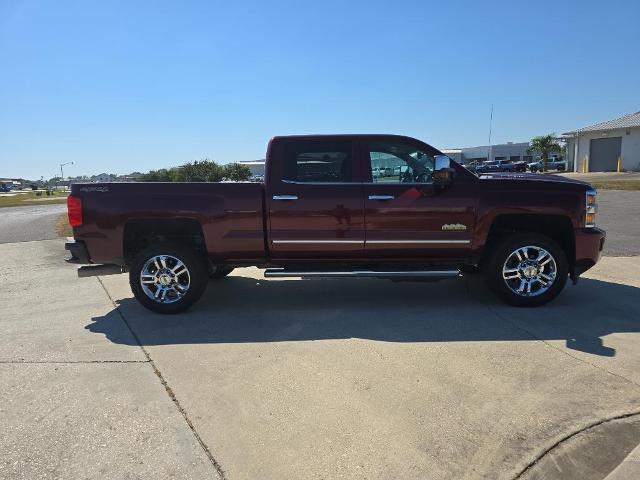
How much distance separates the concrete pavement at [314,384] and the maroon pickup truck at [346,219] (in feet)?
1.48

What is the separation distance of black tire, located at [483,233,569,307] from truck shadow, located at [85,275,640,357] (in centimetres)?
14

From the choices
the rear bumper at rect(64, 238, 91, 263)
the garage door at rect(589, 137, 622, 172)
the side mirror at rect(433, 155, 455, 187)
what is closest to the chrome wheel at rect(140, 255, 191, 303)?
the rear bumper at rect(64, 238, 91, 263)

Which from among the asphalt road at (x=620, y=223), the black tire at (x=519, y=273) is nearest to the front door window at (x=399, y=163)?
the black tire at (x=519, y=273)

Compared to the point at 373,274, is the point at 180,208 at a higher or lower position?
higher

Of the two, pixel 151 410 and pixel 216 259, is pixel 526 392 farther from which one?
pixel 216 259

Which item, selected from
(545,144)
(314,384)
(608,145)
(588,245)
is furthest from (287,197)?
(545,144)

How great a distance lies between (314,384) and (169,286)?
8.37 ft

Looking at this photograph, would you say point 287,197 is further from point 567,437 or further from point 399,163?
point 567,437

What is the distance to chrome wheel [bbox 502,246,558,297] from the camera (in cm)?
553

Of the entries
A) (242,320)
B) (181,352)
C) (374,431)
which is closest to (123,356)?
(181,352)

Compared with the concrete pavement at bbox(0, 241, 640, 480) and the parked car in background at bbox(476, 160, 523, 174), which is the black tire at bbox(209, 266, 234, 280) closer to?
the concrete pavement at bbox(0, 241, 640, 480)

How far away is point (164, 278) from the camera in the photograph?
5574 mm

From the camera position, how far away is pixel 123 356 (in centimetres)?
439

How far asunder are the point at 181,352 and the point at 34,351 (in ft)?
4.55
